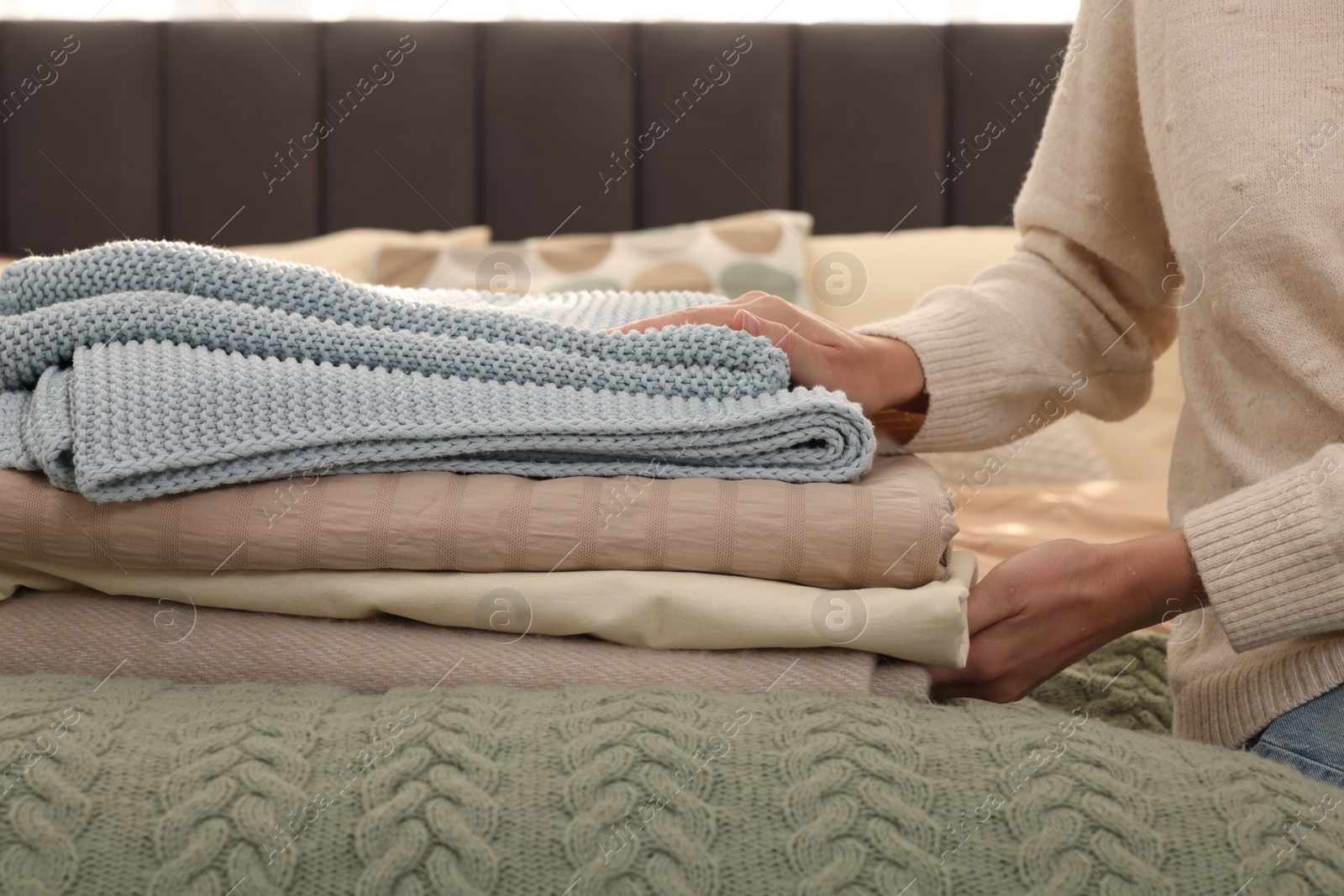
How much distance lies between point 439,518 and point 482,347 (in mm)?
95

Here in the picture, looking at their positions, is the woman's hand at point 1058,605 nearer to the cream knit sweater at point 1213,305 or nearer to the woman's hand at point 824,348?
the cream knit sweater at point 1213,305

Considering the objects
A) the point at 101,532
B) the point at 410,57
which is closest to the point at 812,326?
the point at 101,532

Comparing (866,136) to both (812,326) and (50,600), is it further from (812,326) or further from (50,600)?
(50,600)

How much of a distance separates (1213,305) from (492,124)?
48.2 inches

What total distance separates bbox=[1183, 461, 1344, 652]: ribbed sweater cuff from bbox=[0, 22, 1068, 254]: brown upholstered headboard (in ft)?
3.80

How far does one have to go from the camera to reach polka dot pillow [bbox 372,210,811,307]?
136 centimetres

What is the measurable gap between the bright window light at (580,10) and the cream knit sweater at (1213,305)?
938 millimetres

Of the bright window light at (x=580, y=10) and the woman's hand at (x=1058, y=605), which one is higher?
the bright window light at (x=580, y=10)

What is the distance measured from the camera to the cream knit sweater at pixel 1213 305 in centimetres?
53

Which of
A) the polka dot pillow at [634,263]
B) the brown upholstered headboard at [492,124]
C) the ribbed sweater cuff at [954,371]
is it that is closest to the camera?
the ribbed sweater cuff at [954,371]

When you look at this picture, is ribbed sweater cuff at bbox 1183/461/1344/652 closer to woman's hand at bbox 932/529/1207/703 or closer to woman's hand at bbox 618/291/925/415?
woman's hand at bbox 932/529/1207/703

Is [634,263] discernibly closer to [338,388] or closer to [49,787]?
[338,388]

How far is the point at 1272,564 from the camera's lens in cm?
52

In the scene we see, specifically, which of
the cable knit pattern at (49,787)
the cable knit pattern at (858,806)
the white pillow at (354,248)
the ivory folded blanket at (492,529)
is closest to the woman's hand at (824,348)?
the ivory folded blanket at (492,529)
